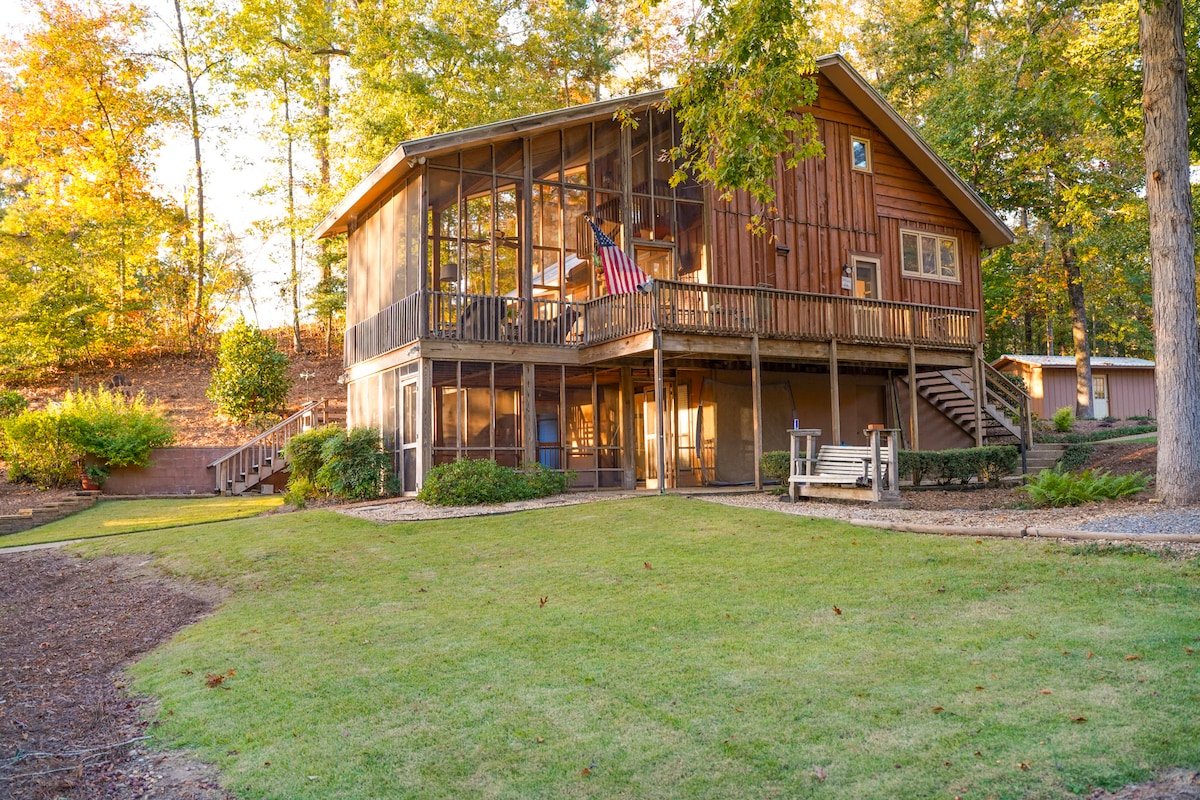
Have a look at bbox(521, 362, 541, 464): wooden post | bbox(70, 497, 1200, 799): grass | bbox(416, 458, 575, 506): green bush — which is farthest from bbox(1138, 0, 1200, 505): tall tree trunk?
bbox(521, 362, 541, 464): wooden post

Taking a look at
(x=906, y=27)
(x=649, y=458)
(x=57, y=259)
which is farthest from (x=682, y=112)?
(x=57, y=259)

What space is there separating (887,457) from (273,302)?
32854 millimetres

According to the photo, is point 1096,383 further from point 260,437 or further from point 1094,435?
point 260,437

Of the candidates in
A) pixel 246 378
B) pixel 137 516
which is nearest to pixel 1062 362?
pixel 246 378

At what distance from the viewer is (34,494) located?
806 inches

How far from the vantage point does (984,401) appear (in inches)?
904

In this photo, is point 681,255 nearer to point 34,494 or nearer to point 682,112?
point 682,112

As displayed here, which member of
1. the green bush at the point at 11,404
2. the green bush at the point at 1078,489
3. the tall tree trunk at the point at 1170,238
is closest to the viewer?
the tall tree trunk at the point at 1170,238

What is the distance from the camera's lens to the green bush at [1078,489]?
12.3 metres

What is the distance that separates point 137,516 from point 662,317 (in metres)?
11.5

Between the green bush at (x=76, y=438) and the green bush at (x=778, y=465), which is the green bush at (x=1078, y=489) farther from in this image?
the green bush at (x=76, y=438)

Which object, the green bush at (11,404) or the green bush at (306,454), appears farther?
the green bush at (11,404)

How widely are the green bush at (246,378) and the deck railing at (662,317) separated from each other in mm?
8054

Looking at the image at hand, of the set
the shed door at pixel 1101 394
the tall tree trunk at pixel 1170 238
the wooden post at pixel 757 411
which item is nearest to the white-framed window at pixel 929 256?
the wooden post at pixel 757 411
